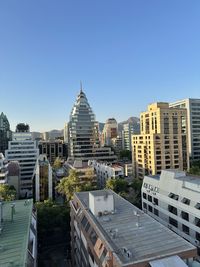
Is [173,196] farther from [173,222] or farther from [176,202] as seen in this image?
[173,222]

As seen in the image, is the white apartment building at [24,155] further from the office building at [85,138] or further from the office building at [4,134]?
the office building at [4,134]

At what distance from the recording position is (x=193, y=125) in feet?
479

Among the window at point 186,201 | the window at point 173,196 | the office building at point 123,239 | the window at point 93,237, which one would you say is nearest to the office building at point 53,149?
the window at point 173,196

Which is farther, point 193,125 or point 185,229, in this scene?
point 193,125

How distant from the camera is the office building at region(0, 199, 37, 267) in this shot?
2116 centimetres

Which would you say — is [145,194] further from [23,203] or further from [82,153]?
[82,153]

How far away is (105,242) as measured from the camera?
23906mm

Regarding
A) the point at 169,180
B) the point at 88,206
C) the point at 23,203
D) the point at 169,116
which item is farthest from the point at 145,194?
the point at 169,116

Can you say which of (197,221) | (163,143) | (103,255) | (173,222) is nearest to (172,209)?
(173,222)

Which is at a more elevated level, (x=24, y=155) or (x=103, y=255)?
(x=24, y=155)

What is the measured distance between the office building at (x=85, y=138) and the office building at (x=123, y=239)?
110992 millimetres

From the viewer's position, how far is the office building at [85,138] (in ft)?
488

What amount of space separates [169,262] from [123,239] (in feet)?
18.3

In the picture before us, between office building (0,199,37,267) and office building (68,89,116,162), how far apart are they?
4320 inches
